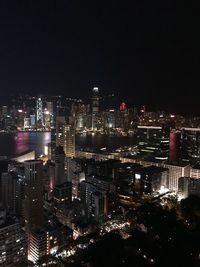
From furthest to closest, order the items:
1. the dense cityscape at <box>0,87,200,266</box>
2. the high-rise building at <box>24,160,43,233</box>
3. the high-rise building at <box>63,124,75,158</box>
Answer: the high-rise building at <box>63,124,75,158</box>
the high-rise building at <box>24,160,43,233</box>
the dense cityscape at <box>0,87,200,266</box>

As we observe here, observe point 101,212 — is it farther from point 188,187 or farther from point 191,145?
point 191,145

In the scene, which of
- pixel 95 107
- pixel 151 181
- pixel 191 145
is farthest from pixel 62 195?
pixel 95 107

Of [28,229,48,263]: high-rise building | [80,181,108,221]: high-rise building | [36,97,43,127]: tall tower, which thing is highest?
[36,97,43,127]: tall tower

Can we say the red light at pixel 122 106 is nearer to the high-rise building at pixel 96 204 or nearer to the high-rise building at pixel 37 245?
the high-rise building at pixel 96 204

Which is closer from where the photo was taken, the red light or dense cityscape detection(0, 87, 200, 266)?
dense cityscape detection(0, 87, 200, 266)

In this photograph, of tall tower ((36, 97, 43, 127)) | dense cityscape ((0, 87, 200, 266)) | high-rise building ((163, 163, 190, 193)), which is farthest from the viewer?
tall tower ((36, 97, 43, 127))

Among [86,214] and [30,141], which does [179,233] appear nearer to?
[86,214]

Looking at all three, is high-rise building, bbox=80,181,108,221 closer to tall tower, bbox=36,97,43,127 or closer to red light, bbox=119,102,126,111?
red light, bbox=119,102,126,111

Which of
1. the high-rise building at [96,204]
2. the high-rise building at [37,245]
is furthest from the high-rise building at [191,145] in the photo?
the high-rise building at [37,245]

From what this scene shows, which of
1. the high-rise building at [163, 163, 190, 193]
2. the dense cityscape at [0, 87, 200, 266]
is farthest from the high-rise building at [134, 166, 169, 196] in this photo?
the high-rise building at [163, 163, 190, 193]
